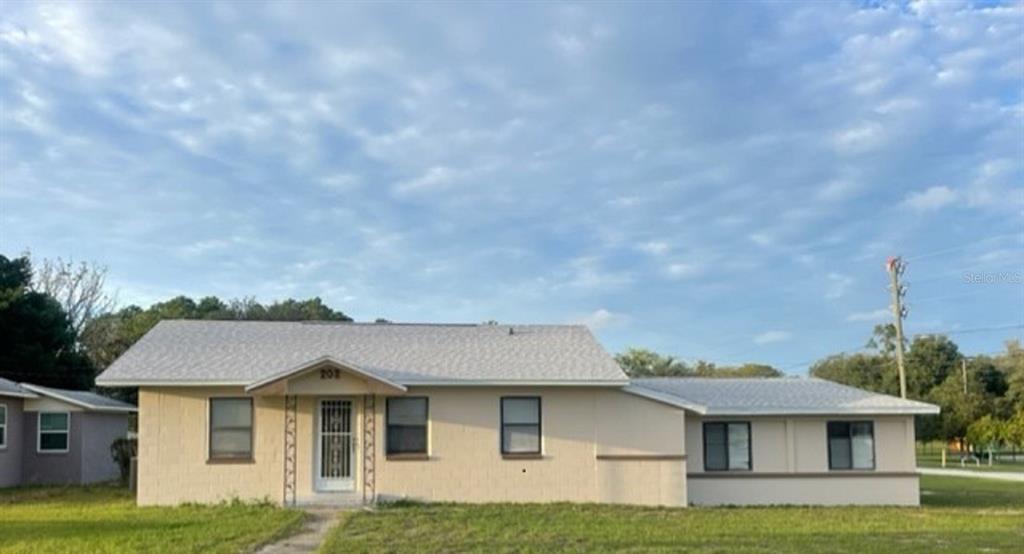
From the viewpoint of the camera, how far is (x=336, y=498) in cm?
1973

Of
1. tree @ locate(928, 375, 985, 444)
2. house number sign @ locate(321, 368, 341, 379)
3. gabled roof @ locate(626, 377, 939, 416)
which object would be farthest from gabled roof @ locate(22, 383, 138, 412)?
tree @ locate(928, 375, 985, 444)

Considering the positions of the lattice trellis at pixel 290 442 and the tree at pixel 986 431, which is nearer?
the lattice trellis at pixel 290 442

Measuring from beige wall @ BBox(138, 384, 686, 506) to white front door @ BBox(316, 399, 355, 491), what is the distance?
18 cm

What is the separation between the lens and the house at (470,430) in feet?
64.7

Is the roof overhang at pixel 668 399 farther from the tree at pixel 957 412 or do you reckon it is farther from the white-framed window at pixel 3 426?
the tree at pixel 957 412

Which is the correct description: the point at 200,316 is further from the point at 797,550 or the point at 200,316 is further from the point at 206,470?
the point at 797,550

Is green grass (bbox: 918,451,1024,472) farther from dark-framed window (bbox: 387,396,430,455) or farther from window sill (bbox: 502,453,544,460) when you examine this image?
dark-framed window (bbox: 387,396,430,455)

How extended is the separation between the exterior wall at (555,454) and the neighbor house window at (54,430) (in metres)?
11.0

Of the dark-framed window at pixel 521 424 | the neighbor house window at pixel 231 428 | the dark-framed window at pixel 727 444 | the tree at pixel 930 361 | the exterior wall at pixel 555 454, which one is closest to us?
the neighbor house window at pixel 231 428

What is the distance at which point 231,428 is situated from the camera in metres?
20.0

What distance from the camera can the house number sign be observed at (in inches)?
765

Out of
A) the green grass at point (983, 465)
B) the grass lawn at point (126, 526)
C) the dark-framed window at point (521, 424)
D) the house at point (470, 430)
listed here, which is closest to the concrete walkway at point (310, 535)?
the grass lawn at point (126, 526)

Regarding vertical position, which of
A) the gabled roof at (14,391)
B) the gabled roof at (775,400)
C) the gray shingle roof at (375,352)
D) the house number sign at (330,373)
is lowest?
the gabled roof at (775,400)

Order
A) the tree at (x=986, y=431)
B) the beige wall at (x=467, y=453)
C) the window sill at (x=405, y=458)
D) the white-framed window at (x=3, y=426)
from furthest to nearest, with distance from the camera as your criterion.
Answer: the tree at (x=986, y=431), the white-framed window at (x=3, y=426), the window sill at (x=405, y=458), the beige wall at (x=467, y=453)
